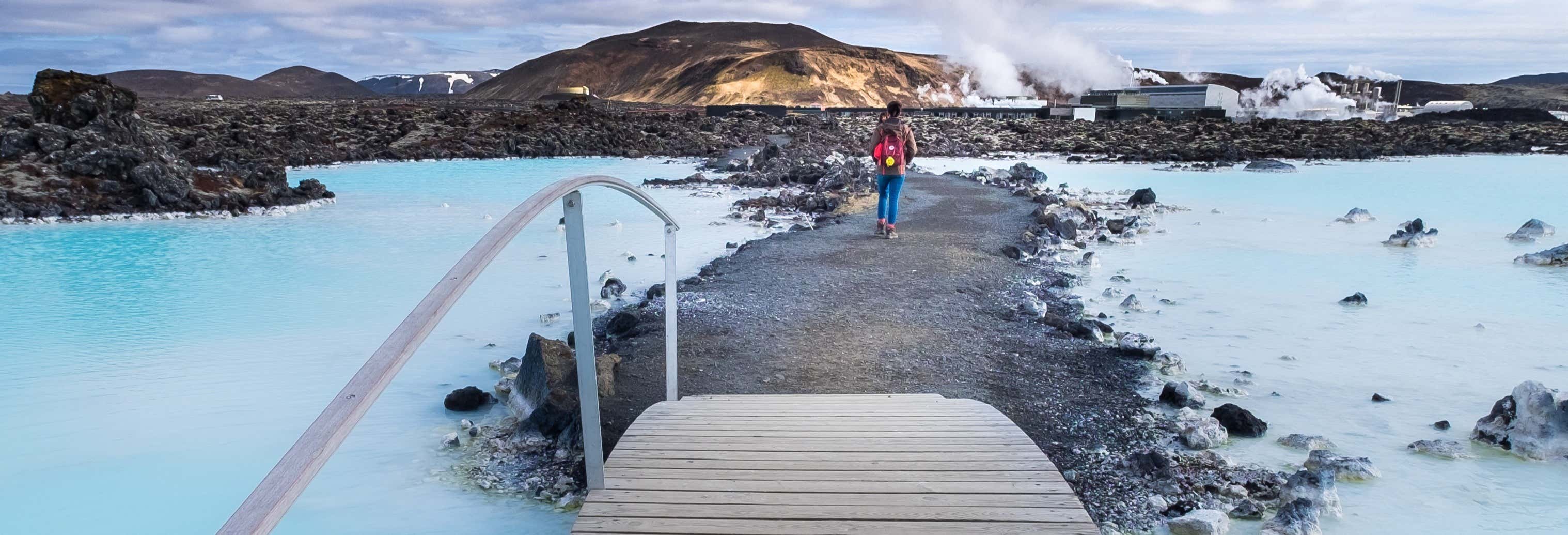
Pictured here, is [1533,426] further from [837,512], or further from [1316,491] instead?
[837,512]

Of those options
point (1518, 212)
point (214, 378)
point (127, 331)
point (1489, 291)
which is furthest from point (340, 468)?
point (1518, 212)

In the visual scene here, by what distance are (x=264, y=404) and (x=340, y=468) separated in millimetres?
1511

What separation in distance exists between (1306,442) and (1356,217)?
11633mm

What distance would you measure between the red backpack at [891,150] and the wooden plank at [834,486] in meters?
6.58

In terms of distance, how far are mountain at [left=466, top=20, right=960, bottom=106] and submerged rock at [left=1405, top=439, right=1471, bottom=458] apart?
10559cm

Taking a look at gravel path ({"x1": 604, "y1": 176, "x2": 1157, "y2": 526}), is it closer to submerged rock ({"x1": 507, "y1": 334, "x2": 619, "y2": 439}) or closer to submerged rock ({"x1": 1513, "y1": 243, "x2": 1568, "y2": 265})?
submerged rock ({"x1": 507, "y1": 334, "x2": 619, "y2": 439})

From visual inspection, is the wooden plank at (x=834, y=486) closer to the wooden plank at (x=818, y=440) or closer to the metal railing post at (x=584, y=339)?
the metal railing post at (x=584, y=339)

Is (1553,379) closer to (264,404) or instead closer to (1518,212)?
(264,404)

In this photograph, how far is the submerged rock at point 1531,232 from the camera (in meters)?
12.4

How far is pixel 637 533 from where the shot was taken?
2.33 meters

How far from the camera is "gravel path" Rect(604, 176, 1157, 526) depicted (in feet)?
14.5

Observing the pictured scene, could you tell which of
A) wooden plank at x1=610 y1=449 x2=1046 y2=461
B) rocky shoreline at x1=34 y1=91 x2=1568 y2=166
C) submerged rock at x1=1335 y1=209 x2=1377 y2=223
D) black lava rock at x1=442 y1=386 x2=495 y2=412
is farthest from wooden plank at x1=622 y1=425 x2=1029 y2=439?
rocky shoreline at x1=34 y1=91 x2=1568 y2=166

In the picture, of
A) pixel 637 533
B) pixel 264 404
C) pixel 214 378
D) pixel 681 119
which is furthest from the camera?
pixel 681 119

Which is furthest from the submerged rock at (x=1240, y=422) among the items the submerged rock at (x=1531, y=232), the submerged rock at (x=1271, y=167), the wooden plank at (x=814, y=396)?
the submerged rock at (x=1271, y=167)
